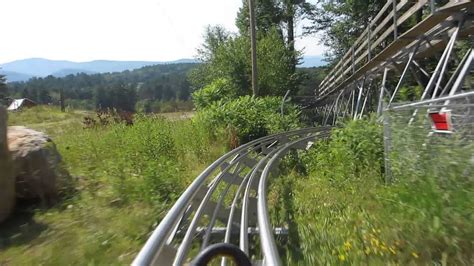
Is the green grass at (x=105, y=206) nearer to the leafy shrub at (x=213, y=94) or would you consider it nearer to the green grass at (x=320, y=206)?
the green grass at (x=320, y=206)

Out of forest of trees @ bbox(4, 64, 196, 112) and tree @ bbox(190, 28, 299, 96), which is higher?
tree @ bbox(190, 28, 299, 96)

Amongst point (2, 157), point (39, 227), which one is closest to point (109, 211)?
point (39, 227)

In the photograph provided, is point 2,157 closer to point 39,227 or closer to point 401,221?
point 39,227

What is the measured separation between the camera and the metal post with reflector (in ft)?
15.8

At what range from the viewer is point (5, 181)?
736 cm

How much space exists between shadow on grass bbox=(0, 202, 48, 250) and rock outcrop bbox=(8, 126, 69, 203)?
30 centimetres

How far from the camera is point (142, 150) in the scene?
444 inches

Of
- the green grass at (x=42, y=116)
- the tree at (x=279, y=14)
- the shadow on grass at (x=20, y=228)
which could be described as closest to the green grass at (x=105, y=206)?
the shadow on grass at (x=20, y=228)

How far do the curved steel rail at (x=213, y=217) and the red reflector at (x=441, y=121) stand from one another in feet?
6.72

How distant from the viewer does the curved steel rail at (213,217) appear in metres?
2.84

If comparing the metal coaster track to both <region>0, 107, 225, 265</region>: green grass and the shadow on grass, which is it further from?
the shadow on grass

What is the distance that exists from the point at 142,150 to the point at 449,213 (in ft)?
27.3

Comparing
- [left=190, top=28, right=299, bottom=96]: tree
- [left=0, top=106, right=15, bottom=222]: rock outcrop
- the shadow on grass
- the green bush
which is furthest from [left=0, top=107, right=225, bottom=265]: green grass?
[left=190, top=28, right=299, bottom=96]: tree

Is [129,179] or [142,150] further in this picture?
[142,150]
